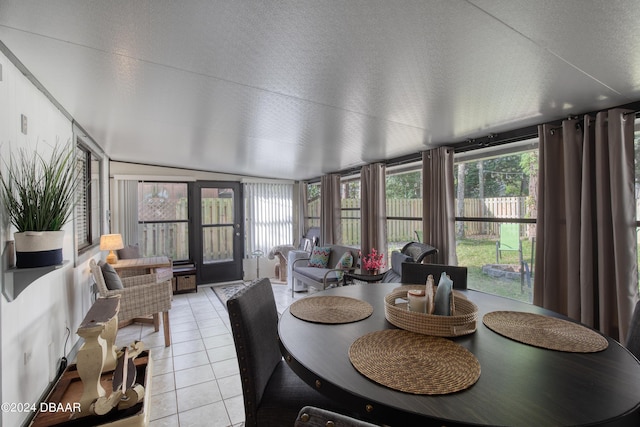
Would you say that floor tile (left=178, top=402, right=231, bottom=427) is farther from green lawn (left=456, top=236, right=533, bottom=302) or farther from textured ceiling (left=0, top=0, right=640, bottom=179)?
green lawn (left=456, top=236, right=533, bottom=302)

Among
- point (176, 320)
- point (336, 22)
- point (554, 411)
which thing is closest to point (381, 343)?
point (554, 411)

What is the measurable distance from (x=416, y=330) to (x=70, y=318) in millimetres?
3055

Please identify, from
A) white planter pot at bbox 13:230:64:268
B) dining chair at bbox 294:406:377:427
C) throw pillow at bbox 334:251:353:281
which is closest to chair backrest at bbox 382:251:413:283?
throw pillow at bbox 334:251:353:281

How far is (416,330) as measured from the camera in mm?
1307

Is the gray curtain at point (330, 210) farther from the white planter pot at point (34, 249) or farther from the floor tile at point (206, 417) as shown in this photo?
the white planter pot at point (34, 249)

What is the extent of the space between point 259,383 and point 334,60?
1.58 meters

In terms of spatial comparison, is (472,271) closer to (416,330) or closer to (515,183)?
(515,183)

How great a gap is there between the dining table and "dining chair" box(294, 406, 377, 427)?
1.04 feet

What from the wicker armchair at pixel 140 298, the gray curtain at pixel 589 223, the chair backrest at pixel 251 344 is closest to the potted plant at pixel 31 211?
the chair backrest at pixel 251 344

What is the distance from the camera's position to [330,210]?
17.7 ft

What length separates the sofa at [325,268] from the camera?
4320 mm

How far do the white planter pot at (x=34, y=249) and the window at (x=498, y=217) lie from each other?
3.48 m

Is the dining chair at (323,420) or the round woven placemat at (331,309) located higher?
the dining chair at (323,420)

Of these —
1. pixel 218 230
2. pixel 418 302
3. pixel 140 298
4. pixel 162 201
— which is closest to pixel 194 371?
pixel 140 298
